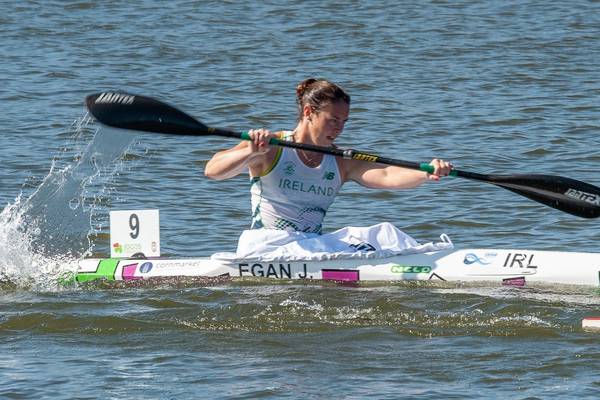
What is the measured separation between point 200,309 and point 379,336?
3.81 ft

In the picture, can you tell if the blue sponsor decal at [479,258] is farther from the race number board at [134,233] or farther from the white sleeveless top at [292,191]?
the race number board at [134,233]

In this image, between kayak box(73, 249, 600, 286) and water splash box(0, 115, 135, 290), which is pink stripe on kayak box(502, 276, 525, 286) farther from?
water splash box(0, 115, 135, 290)

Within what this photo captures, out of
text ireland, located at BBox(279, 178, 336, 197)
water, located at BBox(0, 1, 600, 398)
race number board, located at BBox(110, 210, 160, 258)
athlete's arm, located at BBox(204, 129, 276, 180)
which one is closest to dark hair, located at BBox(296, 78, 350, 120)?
athlete's arm, located at BBox(204, 129, 276, 180)

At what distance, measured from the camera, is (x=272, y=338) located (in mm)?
7098

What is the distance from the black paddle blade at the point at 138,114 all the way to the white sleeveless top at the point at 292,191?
1.67 ft

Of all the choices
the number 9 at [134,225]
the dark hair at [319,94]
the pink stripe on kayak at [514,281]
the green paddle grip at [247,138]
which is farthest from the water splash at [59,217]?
the pink stripe on kayak at [514,281]

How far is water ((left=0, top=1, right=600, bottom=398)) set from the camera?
655 centimetres

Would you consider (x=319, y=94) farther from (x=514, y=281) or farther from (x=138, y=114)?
(x=514, y=281)

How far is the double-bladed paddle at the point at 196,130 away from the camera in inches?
320

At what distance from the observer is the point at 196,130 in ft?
27.2

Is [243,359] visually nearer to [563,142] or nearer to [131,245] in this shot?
[131,245]

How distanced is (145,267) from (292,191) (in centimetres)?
107

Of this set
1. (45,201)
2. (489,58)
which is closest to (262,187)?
(45,201)

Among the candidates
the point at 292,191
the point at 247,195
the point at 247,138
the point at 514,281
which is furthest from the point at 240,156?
the point at 247,195
